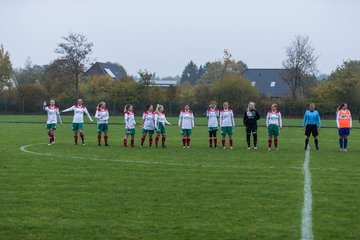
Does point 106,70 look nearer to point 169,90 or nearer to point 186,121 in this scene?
point 169,90

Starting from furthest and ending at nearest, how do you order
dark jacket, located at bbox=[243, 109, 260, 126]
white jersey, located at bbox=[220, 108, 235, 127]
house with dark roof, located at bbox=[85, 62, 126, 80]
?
house with dark roof, located at bbox=[85, 62, 126, 80], white jersey, located at bbox=[220, 108, 235, 127], dark jacket, located at bbox=[243, 109, 260, 126]

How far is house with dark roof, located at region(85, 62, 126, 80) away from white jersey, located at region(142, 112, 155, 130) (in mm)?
74410

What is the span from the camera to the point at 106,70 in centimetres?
10144

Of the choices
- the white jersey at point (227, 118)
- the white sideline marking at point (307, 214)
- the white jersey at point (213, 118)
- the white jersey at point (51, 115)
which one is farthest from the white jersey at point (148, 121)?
the white sideline marking at point (307, 214)

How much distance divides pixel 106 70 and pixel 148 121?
79273mm

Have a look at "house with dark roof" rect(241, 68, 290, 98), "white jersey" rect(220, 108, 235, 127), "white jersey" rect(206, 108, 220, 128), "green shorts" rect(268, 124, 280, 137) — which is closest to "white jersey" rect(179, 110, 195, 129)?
"white jersey" rect(206, 108, 220, 128)

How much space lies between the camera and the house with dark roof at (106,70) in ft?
329

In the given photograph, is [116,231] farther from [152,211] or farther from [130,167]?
[130,167]

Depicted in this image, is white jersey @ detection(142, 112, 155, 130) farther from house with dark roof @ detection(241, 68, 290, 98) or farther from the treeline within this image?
house with dark roof @ detection(241, 68, 290, 98)

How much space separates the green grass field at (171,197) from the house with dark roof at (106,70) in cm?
8237

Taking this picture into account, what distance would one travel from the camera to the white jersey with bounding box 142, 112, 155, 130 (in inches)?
927

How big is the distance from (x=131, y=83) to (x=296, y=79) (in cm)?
2107

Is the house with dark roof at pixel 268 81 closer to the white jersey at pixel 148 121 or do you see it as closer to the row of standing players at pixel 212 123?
the row of standing players at pixel 212 123

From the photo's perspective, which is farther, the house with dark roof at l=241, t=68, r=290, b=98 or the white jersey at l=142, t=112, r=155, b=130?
the house with dark roof at l=241, t=68, r=290, b=98
